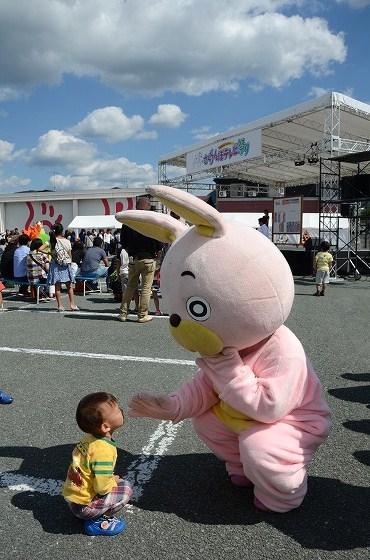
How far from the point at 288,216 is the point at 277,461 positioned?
16553 mm

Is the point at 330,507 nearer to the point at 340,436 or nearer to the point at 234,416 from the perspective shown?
the point at 234,416

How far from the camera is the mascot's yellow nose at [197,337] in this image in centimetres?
241

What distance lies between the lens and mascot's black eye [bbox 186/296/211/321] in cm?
240

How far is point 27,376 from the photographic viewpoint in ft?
16.1

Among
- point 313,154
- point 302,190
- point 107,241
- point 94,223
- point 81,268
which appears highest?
point 302,190

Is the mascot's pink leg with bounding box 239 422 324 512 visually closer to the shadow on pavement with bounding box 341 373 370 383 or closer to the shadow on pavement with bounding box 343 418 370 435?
the shadow on pavement with bounding box 343 418 370 435

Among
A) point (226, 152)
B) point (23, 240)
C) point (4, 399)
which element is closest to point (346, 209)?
point (226, 152)

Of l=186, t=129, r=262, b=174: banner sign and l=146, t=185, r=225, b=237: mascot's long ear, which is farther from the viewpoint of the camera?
l=186, t=129, r=262, b=174: banner sign

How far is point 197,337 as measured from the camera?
2.42 meters

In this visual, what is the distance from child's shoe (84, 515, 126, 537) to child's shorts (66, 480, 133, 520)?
30 millimetres

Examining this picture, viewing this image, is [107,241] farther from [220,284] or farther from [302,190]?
[220,284]

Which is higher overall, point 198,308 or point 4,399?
point 198,308

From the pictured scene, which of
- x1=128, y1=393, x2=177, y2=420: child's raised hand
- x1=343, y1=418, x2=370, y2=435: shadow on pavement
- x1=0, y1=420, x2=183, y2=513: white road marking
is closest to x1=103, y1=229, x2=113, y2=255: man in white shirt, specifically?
x1=343, y1=418, x2=370, y2=435: shadow on pavement

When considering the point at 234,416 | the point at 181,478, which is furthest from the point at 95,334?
the point at 234,416
